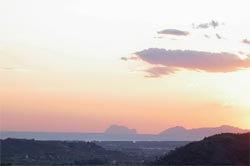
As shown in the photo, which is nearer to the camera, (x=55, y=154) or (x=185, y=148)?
(x=185, y=148)

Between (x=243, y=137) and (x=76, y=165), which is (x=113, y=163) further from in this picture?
(x=243, y=137)

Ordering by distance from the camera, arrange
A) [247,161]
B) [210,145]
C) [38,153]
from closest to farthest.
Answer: [247,161] → [210,145] → [38,153]

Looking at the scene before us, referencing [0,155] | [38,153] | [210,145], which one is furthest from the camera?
[38,153]

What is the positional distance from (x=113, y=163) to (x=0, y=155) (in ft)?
119

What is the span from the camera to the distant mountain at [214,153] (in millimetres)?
132125

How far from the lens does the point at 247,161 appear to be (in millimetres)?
131250

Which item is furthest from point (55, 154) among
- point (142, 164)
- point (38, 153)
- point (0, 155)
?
point (142, 164)

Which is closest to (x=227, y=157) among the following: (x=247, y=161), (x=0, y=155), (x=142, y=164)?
(x=247, y=161)

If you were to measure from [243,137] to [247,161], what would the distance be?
1831cm

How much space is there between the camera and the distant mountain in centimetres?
13212

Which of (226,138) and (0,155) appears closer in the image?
(226,138)

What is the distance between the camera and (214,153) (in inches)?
5349

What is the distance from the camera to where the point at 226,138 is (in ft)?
476

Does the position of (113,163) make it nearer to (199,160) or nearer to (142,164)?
(142,164)
